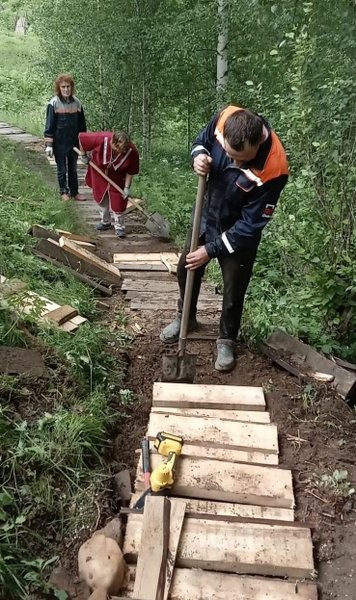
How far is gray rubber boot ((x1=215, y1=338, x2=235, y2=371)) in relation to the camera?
4.27 m

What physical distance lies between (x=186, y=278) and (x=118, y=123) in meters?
9.23

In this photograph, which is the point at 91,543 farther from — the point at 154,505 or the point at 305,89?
the point at 305,89

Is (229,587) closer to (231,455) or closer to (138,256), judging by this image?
(231,455)

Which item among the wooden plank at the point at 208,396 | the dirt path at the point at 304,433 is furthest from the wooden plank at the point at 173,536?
the wooden plank at the point at 208,396

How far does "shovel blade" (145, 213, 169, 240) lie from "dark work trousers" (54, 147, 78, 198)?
5.19 ft

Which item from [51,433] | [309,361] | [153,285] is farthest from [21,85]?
[51,433]

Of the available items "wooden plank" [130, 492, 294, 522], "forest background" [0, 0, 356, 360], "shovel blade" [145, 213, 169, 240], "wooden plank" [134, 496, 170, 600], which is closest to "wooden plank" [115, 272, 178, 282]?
"forest background" [0, 0, 356, 360]

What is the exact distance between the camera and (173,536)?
2721 millimetres

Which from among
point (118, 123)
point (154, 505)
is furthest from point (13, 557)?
point (118, 123)

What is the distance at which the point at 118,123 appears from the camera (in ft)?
41.4

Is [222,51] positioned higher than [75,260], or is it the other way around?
[222,51]

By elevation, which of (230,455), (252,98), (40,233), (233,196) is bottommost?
(230,455)

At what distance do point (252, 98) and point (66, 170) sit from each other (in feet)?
10.1

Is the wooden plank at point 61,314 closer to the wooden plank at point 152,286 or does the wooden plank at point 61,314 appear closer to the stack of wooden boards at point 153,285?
the stack of wooden boards at point 153,285
